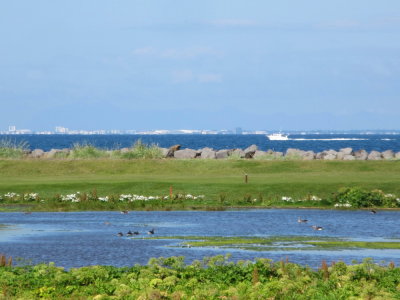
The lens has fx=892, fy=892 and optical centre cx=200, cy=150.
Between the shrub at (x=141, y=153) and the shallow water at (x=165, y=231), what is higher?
the shrub at (x=141, y=153)

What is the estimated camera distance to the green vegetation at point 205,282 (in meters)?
17.4

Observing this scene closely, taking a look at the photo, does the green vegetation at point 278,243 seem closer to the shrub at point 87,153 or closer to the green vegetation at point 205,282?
the green vegetation at point 205,282

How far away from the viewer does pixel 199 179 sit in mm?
56000

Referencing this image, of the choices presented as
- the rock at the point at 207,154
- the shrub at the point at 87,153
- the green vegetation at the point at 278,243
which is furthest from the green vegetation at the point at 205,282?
the rock at the point at 207,154

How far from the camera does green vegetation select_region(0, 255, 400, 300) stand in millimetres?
17375

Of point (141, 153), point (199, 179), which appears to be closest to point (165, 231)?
point (199, 179)

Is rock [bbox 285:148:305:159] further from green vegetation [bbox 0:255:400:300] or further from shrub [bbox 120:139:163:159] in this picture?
green vegetation [bbox 0:255:400:300]

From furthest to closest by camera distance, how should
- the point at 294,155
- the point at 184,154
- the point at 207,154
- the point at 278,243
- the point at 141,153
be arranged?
the point at 207,154 → the point at 184,154 → the point at 294,155 → the point at 141,153 → the point at 278,243

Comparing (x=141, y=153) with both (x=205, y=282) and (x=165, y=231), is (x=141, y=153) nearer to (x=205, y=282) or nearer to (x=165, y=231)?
(x=165, y=231)

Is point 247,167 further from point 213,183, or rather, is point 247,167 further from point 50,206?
point 50,206

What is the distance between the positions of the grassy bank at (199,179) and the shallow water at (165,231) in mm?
2653

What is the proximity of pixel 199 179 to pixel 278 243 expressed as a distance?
79.4 ft

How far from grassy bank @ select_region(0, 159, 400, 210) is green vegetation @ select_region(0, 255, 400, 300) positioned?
84.6 feet

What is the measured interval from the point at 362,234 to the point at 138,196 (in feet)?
53.1
